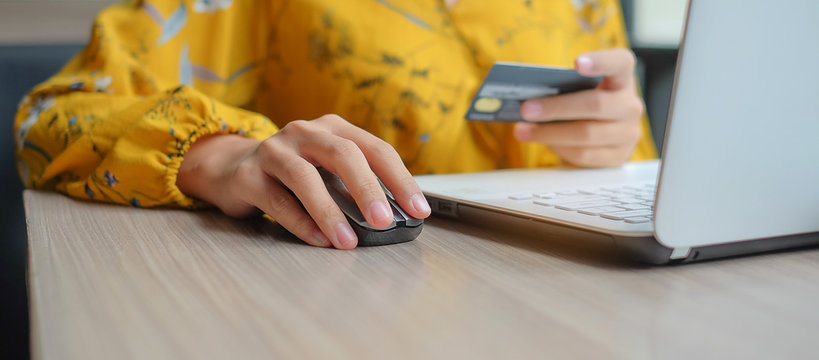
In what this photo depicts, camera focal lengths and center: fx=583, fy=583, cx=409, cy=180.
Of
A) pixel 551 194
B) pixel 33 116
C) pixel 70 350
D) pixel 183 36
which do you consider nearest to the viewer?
pixel 70 350

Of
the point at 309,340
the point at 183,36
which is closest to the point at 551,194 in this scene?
the point at 309,340

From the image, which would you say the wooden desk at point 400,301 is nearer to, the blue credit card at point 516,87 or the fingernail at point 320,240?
the fingernail at point 320,240

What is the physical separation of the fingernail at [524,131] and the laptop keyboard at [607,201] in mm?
190

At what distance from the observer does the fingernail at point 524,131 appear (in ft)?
2.29

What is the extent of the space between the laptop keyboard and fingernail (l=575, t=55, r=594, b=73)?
144 mm

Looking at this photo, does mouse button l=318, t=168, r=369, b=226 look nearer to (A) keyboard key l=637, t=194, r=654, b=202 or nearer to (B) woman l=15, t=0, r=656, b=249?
(B) woman l=15, t=0, r=656, b=249

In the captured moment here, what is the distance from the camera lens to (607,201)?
42 centimetres

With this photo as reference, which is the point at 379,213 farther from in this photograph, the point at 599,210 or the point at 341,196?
the point at 599,210

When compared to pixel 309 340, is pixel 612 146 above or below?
below

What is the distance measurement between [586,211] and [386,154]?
138 mm

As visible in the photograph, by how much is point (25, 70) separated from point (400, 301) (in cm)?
85

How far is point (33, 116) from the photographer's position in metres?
0.63

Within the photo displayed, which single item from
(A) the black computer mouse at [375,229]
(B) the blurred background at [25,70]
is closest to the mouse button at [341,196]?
(A) the black computer mouse at [375,229]

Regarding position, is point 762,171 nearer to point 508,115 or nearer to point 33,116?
point 508,115
